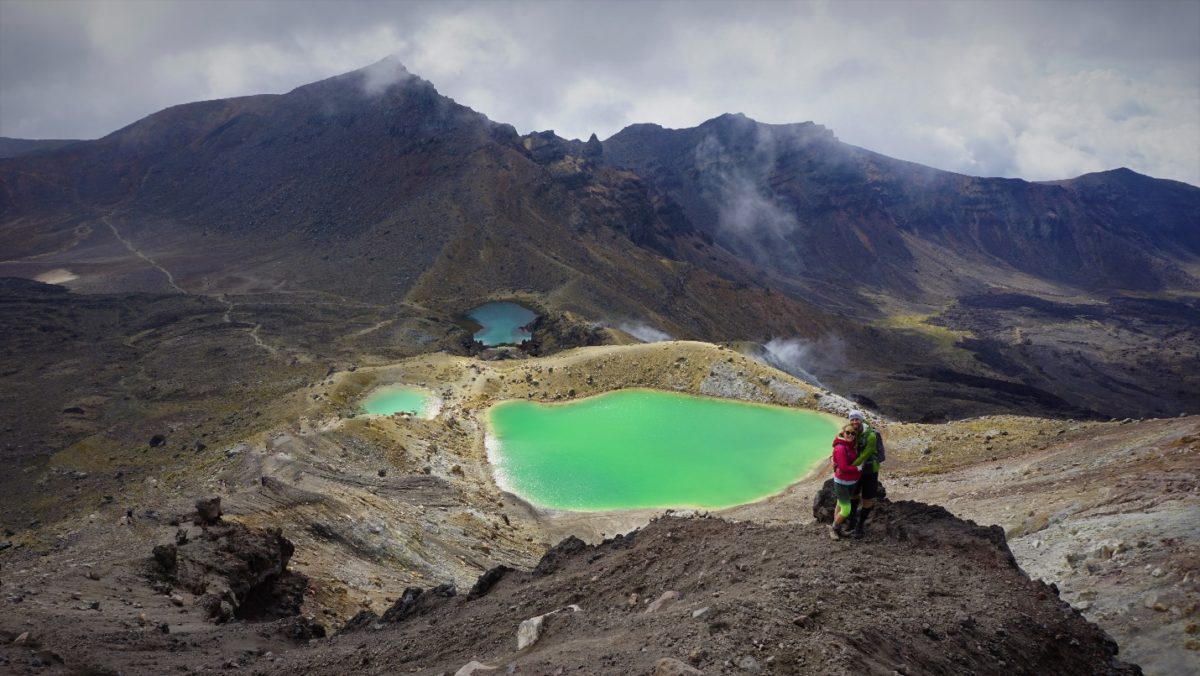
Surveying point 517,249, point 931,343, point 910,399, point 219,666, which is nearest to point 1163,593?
point 219,666

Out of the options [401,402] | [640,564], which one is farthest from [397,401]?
[640,564]

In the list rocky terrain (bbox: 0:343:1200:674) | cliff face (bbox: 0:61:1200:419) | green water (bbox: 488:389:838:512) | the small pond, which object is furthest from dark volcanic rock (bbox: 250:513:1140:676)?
cliff face (bbox: 0:61:1200:419)

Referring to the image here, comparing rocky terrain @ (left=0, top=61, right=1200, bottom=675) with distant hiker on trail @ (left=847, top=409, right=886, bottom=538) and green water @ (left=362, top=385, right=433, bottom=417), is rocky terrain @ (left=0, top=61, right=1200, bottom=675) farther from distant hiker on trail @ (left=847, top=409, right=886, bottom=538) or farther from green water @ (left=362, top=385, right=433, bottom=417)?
green water @ (left=362, top=385, right=433, bottom=417)

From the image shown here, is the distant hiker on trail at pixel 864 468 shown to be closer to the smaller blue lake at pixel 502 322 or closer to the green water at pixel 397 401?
the green water at pixel 397 401

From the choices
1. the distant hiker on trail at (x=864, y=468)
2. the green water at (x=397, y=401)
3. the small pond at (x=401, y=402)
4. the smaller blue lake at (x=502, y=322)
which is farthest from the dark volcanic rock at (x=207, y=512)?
the smaller blue lake at (x=502, y=322)

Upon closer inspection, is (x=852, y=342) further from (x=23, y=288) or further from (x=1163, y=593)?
(x=23, y=288)
